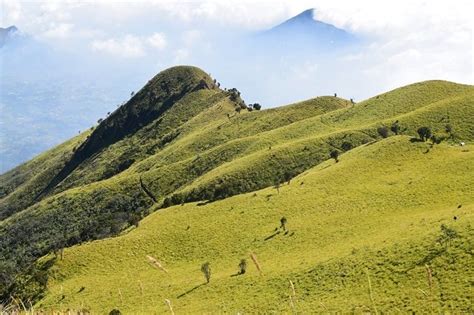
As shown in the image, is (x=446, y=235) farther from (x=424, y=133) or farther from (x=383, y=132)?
(x=383, y=132)

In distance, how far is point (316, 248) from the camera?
73625 millimetres

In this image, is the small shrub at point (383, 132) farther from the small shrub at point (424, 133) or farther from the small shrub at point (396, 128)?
the small shrub at point (424, 133)

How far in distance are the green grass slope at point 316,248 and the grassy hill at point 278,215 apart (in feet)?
0.88

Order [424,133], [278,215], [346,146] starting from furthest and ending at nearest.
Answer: [346,146]
[424,133]
[278,215]

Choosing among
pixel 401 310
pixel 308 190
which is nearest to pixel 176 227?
pixel 308 190

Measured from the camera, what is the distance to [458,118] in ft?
432

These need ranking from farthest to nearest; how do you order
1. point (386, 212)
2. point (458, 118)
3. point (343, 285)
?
point (458, 118) → point (386, 212) → point (343, 285)

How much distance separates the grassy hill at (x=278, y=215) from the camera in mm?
59125

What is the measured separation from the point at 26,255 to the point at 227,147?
67092mm

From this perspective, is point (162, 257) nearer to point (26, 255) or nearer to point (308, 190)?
point (308, 190)

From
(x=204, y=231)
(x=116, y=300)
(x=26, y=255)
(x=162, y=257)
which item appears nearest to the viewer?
(x=116, y=300)

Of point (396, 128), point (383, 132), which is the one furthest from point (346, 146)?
point (396, 128)

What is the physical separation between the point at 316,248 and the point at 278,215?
1794 centimetres

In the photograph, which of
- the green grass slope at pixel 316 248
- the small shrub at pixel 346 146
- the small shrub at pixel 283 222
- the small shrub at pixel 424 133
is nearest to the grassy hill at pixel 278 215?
the green grass slope at pixel 316 248
